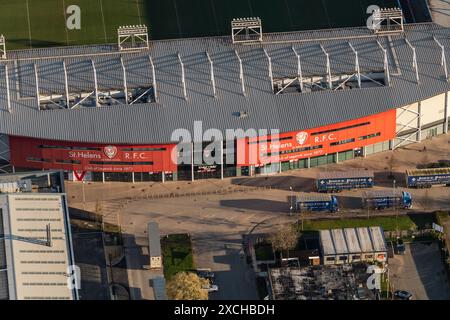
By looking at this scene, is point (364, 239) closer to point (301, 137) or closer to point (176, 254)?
point (301, 137)

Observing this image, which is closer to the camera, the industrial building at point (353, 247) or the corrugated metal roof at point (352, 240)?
the industrial building at point (353, 247)

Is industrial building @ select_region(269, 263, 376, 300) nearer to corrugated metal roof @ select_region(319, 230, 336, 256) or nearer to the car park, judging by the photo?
corrugated metal roof @ select_region(319, 230, 336, 256)

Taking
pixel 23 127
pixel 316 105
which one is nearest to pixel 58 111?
pixel 23 127

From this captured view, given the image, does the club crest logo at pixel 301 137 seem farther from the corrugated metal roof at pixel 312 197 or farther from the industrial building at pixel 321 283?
the industrial building at pixel 321 283

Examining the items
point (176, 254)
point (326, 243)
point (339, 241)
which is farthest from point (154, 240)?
point (339, 241)

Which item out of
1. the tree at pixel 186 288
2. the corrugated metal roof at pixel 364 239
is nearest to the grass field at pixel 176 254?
the tree at pixel 186 288

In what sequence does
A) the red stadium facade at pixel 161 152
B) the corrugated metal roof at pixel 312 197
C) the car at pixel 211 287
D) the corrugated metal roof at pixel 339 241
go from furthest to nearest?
1. the red stadium facade at pixel 161 152
2. the corrugated metal roof at pixel 312 197
3. the corrugated metal roof at pixel 339 241
4. the car at pixel 211 287

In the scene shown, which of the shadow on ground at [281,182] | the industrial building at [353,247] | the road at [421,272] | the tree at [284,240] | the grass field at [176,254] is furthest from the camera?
the shadow on ground at [281,182]
